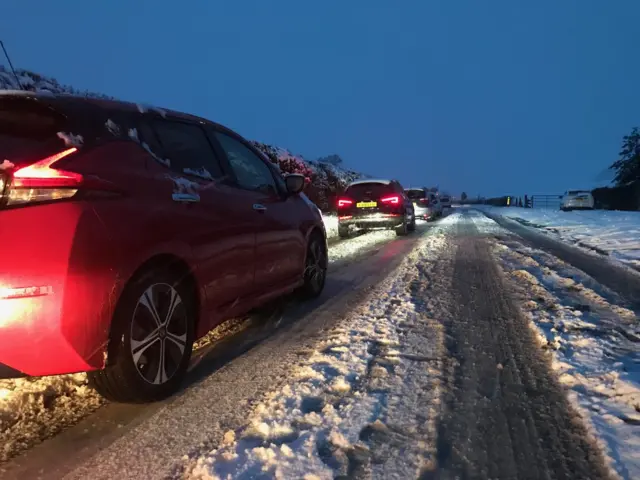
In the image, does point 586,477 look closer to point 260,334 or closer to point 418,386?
point 418,386

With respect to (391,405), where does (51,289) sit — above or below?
above

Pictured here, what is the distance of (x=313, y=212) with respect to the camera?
568 centimetres

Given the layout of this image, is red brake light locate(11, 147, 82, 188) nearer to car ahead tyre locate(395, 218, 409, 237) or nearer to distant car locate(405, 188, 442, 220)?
car ahead tyre locate(395, 218, 409, 237)

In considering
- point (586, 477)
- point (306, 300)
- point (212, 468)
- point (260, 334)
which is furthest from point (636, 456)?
point (306, 300)

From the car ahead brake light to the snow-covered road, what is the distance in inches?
46.7

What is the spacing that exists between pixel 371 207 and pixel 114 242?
460 inches

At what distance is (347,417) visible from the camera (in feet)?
8.73

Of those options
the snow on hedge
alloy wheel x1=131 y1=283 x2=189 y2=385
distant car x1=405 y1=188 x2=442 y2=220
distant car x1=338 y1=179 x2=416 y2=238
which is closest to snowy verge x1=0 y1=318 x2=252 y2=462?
alloy wheel x1=131 y1=283 x2=189 y2=385

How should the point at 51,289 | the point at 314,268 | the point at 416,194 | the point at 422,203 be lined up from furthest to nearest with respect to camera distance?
1. the point at 416,194
2. the point at 422,203
3. the point at 314,268
4. the point at 51,289

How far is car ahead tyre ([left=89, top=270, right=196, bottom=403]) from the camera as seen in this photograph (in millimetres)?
2678

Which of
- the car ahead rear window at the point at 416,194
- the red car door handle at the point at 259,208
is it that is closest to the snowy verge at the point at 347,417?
the red car door handle at the point at 259,208

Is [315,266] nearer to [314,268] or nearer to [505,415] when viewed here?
[314,268]

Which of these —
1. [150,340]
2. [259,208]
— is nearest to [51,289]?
[150,340]

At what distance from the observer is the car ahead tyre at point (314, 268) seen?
5.53 metres
